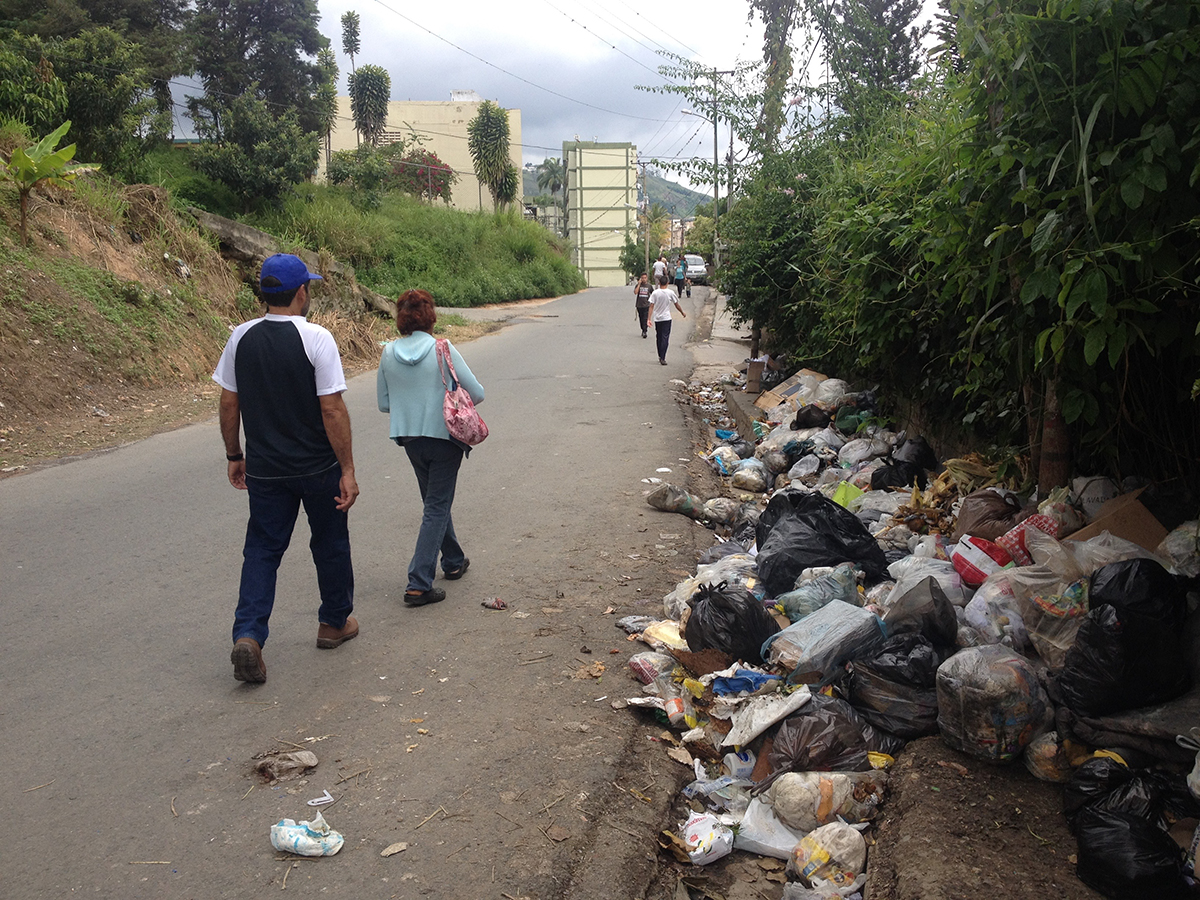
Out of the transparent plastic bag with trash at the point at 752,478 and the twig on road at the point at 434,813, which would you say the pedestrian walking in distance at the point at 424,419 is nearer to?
the twig on road at the point at 434,813

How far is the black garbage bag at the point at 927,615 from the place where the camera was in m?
3.67

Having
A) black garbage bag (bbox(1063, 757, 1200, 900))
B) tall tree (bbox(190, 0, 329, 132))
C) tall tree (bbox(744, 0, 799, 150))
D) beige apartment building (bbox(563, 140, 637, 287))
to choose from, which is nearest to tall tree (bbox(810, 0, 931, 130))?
tall tree (bbox(744, 0, 799, 150))

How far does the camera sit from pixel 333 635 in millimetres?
4227

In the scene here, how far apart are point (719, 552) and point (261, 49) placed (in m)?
33.9

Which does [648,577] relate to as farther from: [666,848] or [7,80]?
[7,80]

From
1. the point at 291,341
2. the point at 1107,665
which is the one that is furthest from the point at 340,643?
the point at 1107,665

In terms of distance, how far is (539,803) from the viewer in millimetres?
3021

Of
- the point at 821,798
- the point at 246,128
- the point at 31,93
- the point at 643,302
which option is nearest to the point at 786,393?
the point at 821,798

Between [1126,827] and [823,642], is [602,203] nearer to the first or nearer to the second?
[823,642]

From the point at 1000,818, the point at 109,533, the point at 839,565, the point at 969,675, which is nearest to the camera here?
the point at 1000,818

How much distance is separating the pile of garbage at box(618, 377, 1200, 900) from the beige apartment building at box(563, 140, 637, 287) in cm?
8180

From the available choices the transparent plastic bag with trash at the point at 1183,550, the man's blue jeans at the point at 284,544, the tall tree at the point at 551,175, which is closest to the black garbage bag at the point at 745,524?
the transparent plastic bag with trash at the point at 1183,550

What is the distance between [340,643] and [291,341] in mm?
1447

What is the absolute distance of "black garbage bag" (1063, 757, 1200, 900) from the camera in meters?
2.45
